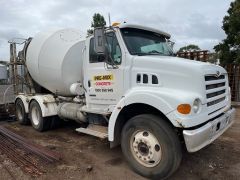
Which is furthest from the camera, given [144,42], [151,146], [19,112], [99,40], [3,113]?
[3,113]

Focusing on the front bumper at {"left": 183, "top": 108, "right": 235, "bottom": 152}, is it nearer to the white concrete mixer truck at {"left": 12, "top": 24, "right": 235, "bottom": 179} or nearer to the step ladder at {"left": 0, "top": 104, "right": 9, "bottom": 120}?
the white concrete mixer truck at {"left": 12, "top": 24, "right": 235, "bottom": 179}

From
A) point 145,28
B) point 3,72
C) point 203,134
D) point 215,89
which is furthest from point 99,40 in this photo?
point 3,72

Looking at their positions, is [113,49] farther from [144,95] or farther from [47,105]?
[47,105]

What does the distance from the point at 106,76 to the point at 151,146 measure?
1.80 m

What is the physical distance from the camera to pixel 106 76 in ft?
18.8

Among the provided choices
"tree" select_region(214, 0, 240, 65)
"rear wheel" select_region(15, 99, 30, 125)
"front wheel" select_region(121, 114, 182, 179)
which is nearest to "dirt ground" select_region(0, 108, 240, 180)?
"front wheel" select_region(121, 114, 182, 179)

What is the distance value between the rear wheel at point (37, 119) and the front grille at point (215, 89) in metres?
4.93

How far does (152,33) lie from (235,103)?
8.66 meters

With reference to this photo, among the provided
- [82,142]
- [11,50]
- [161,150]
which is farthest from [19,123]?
[161,150]

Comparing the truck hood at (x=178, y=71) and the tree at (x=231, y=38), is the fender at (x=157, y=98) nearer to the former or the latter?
the truck hood at (x=178, y=71)

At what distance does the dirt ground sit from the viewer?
16.1ft

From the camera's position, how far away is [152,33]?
6062 mm

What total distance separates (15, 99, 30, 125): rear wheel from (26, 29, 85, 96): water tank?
1172mm

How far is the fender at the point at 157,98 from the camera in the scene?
434 centimetres
